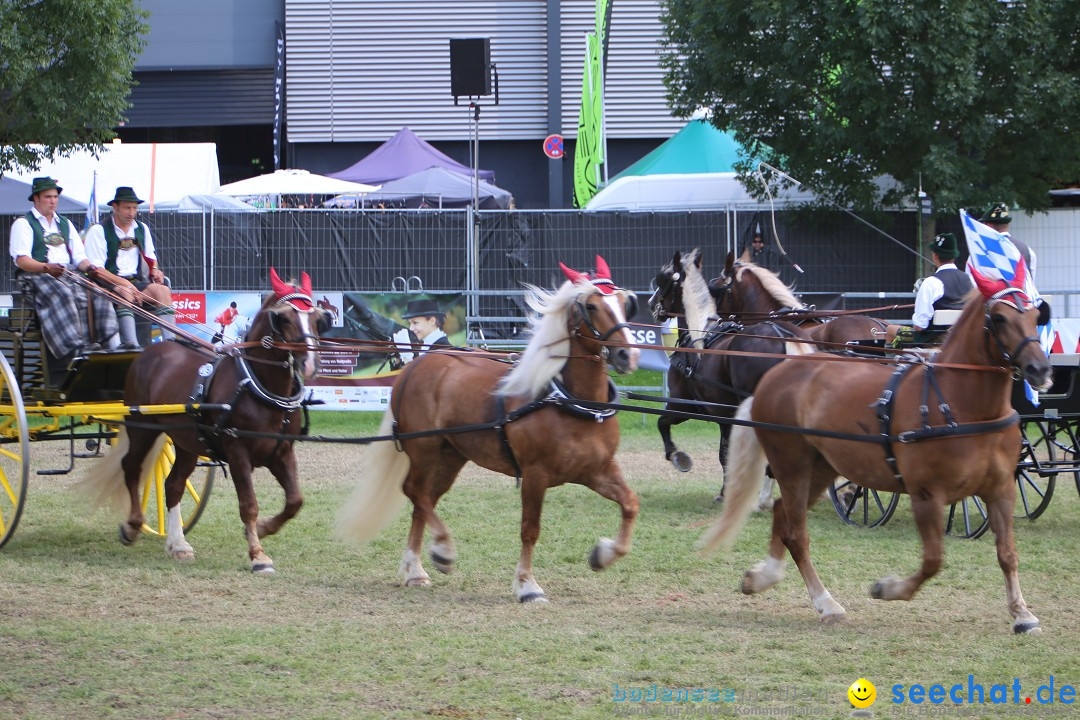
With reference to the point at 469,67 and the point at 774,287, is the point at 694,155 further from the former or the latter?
the point at 774,287

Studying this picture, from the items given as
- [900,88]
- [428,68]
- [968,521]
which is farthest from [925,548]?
[428,68]

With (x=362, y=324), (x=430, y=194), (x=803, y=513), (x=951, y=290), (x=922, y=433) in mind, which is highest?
(x=430, y=194)

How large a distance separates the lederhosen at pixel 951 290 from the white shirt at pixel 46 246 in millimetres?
5875

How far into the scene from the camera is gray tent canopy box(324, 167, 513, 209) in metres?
19.9

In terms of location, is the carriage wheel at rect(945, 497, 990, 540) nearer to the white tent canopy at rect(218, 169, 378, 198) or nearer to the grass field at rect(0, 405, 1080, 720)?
the grass field at rect(0, 405, 1080, 720)

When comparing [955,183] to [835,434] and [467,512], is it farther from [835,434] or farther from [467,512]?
[835,434]

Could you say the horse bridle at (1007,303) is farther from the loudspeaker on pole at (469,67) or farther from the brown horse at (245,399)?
the loudspeaker on pole at (469,67)

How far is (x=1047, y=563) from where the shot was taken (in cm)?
765

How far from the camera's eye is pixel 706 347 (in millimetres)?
9844

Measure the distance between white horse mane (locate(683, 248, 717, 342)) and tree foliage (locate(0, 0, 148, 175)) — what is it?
8.77 meters

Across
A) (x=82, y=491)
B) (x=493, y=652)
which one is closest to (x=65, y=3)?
(x=82, y=491)

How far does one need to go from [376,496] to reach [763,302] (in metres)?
3.84

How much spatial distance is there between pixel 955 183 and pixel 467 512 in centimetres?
807

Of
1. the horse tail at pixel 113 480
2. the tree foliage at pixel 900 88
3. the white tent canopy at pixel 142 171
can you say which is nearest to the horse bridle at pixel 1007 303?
the horse tail at pixel 113 480
